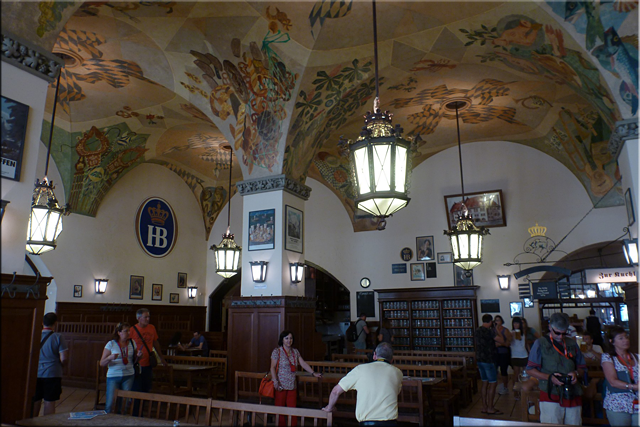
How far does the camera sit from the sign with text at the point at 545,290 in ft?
34.5

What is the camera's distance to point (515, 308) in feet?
40.6

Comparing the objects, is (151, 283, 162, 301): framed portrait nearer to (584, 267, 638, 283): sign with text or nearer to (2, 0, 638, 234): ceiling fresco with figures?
(2, 0, 638, 234): ceiling fresco with figures

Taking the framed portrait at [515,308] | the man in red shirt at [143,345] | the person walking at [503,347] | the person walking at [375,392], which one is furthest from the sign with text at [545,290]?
the man in red shirt at [143,345]

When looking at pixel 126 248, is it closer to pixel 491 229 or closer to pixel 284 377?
pixel 284 377

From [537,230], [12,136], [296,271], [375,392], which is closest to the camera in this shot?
[375,392]

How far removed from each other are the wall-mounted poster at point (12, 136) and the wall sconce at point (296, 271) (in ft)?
16.9

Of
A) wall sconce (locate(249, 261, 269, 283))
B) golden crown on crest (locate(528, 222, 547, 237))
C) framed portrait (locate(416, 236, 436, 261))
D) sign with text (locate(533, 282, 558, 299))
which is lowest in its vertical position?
sign with text (locate(533, 282, 558, 299))

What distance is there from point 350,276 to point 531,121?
21.9 ft

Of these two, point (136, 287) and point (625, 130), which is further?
point (136, 287)

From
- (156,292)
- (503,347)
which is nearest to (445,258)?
(503,347)

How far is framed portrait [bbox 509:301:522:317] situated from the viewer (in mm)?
12328

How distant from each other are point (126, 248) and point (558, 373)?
1269cm

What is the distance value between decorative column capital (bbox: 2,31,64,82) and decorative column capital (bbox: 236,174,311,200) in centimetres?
452

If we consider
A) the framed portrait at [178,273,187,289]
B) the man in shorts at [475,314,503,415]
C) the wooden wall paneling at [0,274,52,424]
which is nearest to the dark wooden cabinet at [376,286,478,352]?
the man in shorts at [475,314,503,415]
